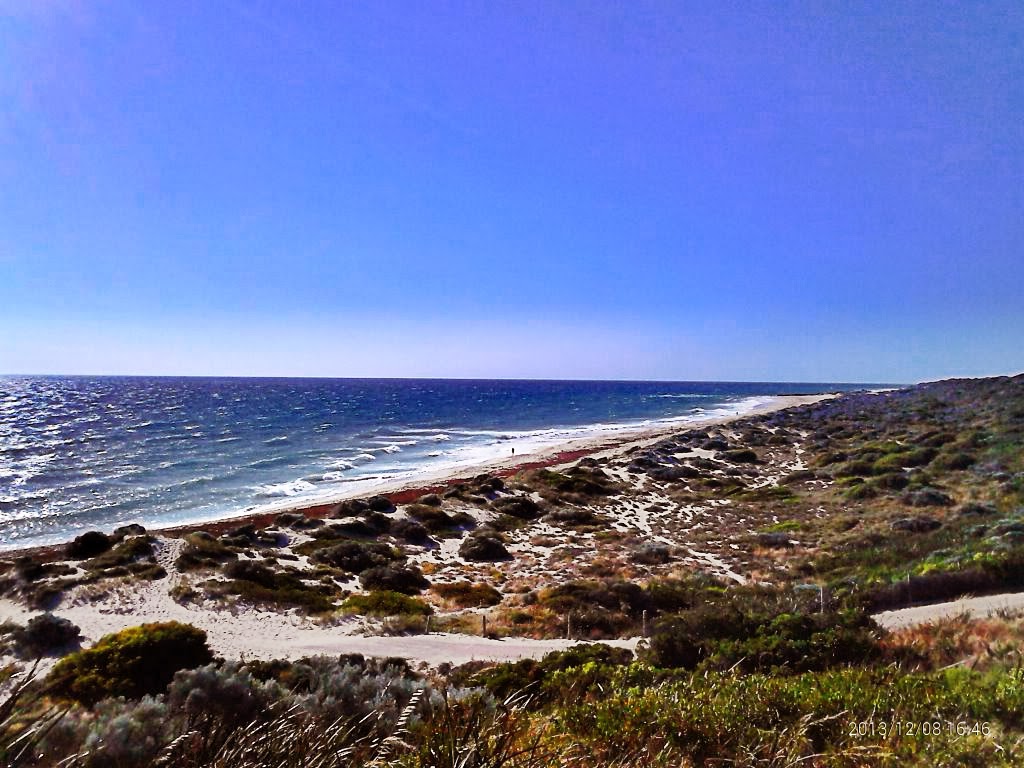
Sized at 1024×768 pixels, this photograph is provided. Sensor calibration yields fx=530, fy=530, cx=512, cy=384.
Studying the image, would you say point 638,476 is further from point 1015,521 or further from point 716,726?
point 716,726

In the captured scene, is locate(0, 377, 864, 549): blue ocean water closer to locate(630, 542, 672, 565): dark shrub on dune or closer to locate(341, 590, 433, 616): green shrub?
locate(341, 590, 433, 616): green shrub

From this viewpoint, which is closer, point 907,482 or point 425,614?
point 425,614

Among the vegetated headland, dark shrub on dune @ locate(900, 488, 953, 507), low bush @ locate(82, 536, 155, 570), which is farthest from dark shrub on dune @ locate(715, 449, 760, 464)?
low bush @ locate(82, 536, 155, 570)

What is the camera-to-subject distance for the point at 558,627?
40.9 feet

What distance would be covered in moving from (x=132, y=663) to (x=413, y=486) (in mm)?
25553

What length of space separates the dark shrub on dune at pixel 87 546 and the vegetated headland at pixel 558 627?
66mm

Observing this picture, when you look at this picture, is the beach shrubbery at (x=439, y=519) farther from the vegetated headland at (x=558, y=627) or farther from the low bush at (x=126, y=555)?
the low bush at (x=126, y=555)

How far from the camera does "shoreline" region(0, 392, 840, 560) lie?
79.1 feet

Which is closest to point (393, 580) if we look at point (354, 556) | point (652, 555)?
point (354, 556)

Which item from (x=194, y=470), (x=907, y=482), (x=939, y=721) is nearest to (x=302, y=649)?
(x=939, y=721)

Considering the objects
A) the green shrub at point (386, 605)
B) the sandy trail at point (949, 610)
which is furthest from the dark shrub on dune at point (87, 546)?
the sandy trail at point (949, 610)

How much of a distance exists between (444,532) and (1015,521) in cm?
2020

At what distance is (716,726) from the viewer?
411cm

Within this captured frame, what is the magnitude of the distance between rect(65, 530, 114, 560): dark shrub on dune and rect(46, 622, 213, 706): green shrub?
12.6 meters
